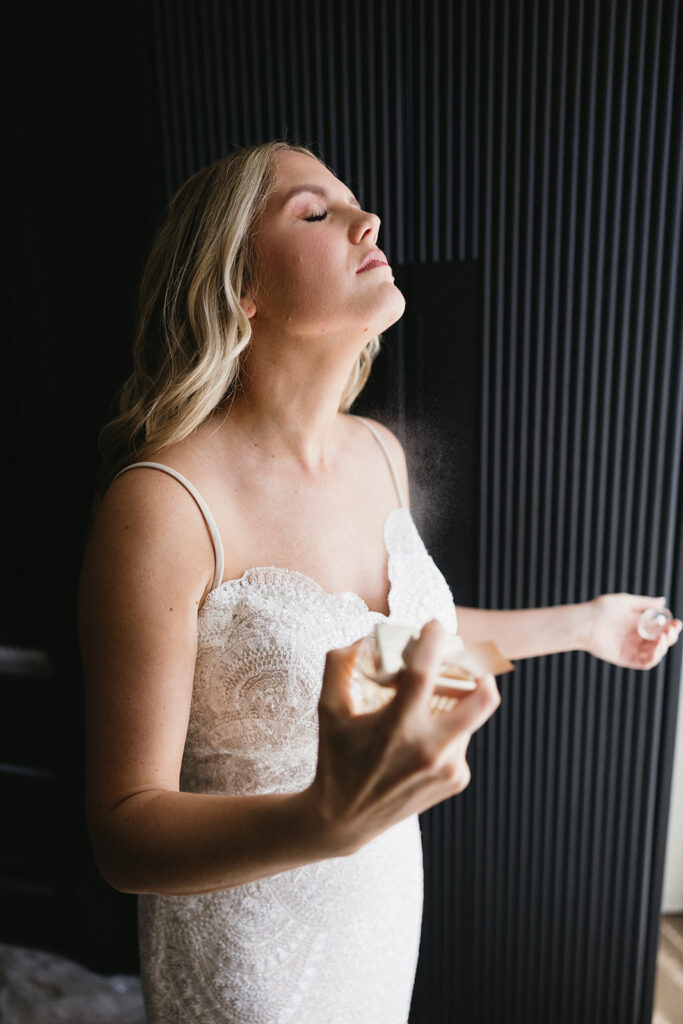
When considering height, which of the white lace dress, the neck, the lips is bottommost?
the white lace dress

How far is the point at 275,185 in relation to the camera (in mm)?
979

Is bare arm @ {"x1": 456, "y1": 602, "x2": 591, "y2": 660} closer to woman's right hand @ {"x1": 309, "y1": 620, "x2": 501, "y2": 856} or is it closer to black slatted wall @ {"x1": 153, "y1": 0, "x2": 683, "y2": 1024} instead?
black slatted wall @ {"x1": 153, "y1": 0, "x2": 683, "y2": 1024}

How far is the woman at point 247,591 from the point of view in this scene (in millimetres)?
808

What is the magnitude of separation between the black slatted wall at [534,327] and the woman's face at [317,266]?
297mm

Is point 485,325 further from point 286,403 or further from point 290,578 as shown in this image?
point 290,578

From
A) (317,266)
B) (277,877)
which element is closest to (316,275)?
(317,266)

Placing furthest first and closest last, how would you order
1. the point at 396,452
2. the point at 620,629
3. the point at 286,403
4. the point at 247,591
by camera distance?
1. the point at 396,452
2. the point at 620,629
3. the point at 286,403
4. the point at 247,591

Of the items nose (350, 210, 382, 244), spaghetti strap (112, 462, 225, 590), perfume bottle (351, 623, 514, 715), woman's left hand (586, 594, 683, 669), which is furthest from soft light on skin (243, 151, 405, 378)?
woman's left hand (586, 594, 683, 669)

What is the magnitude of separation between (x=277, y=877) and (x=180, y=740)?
32 cm

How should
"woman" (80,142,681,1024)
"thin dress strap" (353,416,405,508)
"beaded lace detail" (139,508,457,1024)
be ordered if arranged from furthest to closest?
"thin dress strap" (353,416,405,508)
"beaded lace detail" (139,508,457,1024)
"woman" (80,142,681,1024)

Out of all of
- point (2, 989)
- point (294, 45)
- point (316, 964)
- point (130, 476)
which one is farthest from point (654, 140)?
point (2, 989)

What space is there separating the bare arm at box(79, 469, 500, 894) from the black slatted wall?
0.64m

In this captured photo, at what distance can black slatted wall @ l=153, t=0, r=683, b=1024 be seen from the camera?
1152 millimetres

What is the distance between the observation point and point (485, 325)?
126 centimetres
